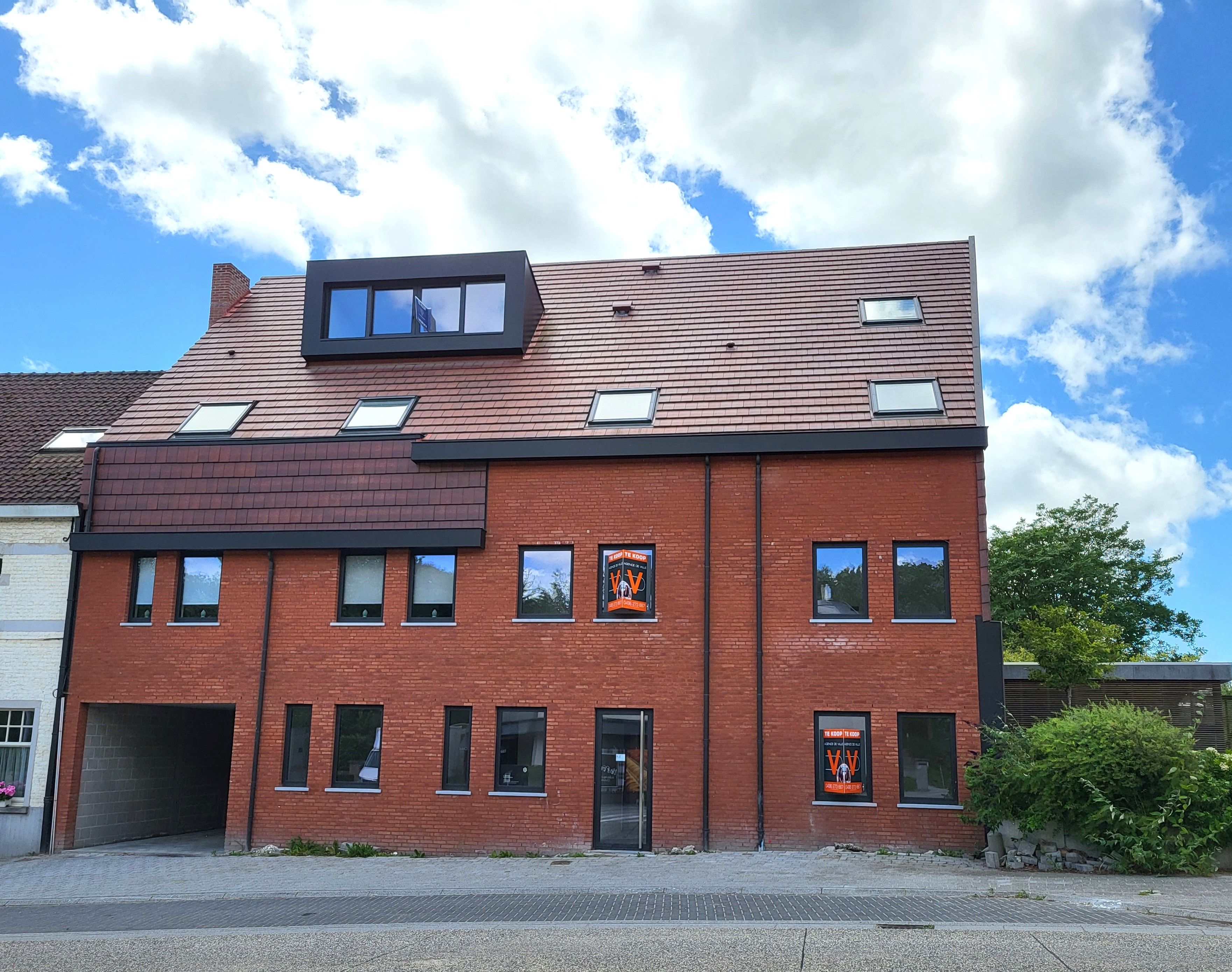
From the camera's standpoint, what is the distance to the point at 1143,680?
20188mm

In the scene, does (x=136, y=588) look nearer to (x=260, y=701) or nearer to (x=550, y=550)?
(x=260, y=701)

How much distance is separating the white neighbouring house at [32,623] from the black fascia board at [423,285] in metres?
5.38

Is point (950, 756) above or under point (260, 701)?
under

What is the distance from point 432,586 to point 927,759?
8432 mm

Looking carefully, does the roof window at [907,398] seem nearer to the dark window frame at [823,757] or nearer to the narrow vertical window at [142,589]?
the dark window frame at [823,757]

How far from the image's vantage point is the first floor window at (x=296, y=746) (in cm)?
1828

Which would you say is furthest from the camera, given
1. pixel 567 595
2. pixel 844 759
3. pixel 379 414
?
pixel 379 414

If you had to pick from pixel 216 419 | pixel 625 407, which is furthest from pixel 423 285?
pixel 625 407

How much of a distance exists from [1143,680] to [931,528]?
6298 mm

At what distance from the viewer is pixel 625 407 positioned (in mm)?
19188

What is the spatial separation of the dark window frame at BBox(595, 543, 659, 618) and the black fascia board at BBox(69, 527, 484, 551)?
6.78 feet

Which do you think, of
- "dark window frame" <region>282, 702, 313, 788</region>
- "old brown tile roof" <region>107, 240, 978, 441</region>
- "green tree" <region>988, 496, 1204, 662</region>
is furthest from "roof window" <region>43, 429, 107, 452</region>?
"green tree" <region>988, 496, 1204, 662</region>

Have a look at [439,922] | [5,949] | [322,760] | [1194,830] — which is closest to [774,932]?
[439,922]

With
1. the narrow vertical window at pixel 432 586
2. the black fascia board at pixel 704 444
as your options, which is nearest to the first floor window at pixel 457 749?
the narrow vertical window at pixel 432 586
